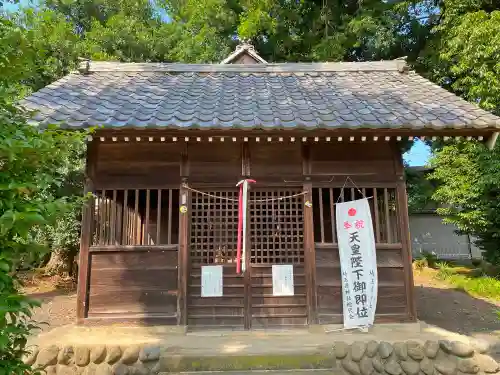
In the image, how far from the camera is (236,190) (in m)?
6.69

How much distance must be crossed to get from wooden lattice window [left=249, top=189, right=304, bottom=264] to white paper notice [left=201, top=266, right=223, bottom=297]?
0.68 metres

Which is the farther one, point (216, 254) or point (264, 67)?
point (264, 67)

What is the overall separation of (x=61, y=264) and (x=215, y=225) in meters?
9.78

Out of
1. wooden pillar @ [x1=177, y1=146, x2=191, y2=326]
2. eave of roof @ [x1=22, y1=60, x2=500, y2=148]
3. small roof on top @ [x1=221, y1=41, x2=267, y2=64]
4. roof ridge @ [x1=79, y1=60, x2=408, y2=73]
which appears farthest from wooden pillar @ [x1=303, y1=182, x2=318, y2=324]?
small roof on top @ [x1=221, y1=41, x2=267, y2=64]

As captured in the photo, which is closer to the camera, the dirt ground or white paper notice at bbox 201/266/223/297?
white paper notice at bbox 201/266/223/297

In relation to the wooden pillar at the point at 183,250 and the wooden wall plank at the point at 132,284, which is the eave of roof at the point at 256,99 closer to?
the wooden pillar at the point at 183,250

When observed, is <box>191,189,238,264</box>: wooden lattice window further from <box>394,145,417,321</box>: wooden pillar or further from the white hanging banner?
<box>394,145,417,321</box>: wooden pillar

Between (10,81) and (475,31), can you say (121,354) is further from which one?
(475,31)

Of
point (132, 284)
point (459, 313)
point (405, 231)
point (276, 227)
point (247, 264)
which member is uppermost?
point (276, 227)

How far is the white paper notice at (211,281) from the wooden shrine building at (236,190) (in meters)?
0.10

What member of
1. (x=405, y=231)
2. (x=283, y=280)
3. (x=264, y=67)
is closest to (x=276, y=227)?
(x=283, y=280)

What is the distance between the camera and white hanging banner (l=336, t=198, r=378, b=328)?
621cm

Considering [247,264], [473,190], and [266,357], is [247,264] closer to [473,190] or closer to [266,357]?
[266,357]

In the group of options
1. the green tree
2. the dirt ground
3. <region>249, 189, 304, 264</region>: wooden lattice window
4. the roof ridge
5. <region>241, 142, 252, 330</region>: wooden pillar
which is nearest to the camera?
<region>241, 142, 252, 330</region>: wooden pillar
